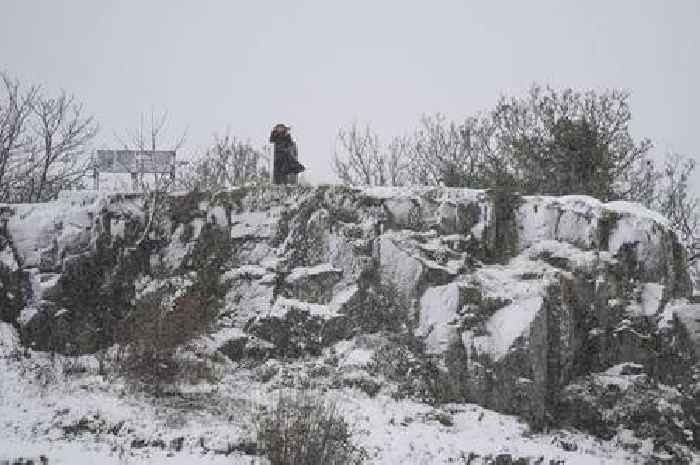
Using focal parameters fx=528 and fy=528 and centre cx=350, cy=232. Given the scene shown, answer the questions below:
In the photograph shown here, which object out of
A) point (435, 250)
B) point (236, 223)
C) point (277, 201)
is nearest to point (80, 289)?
point (236, 223)

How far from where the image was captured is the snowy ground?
24.6 ft

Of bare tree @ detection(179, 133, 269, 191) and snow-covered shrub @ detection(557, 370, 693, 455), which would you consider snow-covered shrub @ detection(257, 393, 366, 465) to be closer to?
snow-covered shrub @ detection(557, 370, 693, 455)

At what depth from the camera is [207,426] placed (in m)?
8.09

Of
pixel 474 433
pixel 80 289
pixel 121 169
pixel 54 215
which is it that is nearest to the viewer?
pixel 474 433

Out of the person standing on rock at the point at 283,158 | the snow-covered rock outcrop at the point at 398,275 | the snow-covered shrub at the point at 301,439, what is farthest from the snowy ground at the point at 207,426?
the person standing on rock at the point at 283,158

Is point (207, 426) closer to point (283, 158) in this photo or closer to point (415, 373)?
point (415, 373)

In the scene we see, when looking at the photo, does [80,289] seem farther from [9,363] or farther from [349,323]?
[349,323]

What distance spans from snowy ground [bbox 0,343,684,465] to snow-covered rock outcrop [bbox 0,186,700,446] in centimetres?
84

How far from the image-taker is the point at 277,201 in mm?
12305

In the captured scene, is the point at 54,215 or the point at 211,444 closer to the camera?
the point at 211,444

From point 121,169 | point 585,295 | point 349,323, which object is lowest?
point 349,323

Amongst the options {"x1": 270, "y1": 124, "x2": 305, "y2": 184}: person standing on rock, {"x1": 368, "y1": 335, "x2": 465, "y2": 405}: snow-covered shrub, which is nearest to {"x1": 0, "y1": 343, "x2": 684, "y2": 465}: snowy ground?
{"x1": 368, "y1": 335, "x2": 465, "y2": 405}: snow-covered shrub

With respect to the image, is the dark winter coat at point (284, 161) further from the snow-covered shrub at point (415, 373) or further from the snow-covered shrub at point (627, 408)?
the snow-covered shrub at point (627, 408)

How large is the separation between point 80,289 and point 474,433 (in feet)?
27.6
